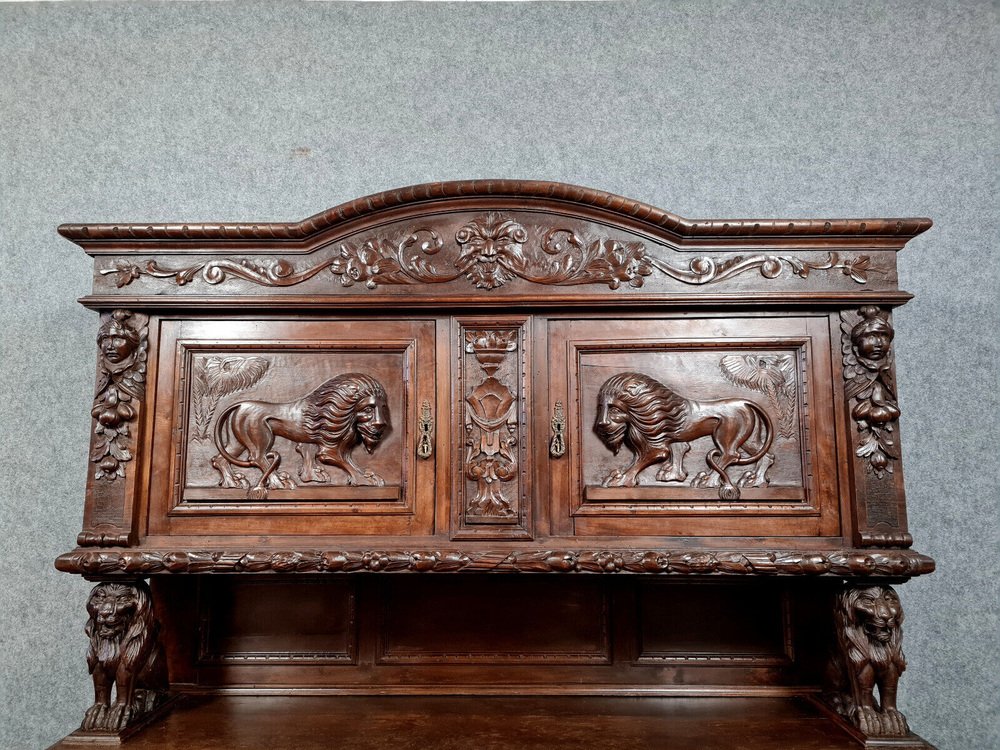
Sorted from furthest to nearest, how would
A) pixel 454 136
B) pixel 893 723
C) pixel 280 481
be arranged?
pixel 454 136 → pixel 280 481 → pixel 893 723

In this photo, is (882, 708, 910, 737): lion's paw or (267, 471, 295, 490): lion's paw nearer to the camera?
(882, 708, 910, 737): lion's paw

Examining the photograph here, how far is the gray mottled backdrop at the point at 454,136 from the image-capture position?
83.1 inches

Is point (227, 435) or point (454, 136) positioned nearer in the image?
point (227, 435)

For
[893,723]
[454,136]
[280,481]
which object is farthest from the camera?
[454,136]

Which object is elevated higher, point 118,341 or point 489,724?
point 118,341

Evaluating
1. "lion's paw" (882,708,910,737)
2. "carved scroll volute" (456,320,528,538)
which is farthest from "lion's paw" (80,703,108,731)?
"lion's paw" (882,708,910,737)

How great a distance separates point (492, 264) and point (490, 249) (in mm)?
37

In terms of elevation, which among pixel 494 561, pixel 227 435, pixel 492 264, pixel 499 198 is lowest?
pixel 494 561

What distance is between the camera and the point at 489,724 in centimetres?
166

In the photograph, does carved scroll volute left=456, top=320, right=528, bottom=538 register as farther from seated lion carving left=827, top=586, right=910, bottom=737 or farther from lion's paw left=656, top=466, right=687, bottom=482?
seated lion carving left=827, top=586, right=910, bottom=737

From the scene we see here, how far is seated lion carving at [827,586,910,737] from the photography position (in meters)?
1.51

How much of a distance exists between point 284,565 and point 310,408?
355mm

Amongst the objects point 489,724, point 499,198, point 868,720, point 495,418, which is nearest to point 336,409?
point 495,418

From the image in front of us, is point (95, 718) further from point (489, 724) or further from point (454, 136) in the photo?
point (454, 136)
